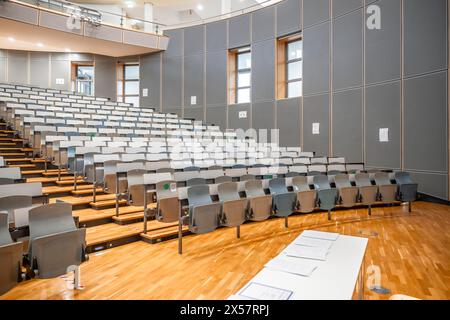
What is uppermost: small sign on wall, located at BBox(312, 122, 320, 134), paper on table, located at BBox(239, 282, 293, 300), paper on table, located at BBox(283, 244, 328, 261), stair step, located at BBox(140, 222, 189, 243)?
small sign on wall, located at BBox(312, 122, 320, 134)

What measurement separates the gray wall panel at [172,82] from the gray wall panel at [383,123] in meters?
4.33

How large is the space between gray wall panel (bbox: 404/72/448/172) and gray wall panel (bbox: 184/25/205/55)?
456 centimetres

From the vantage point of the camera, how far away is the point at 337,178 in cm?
359

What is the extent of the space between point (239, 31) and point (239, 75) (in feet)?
3.02

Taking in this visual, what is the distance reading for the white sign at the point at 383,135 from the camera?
15.5ft

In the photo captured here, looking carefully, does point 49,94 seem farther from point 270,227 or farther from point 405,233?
point 405,233

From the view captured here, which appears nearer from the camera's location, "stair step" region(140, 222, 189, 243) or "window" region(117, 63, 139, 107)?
"stair step" region(140, 222, 189, 243)

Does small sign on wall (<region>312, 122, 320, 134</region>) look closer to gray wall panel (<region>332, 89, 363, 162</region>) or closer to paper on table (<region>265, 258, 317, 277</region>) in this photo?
gray wall panel (<region>332, 89, 363, 162</region>)

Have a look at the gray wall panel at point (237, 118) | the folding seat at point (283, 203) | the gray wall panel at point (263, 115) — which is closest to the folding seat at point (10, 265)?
the folding seat at point (283, 203)

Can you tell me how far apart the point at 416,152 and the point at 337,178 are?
1621mm

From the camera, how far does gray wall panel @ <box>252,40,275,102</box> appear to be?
6328mm

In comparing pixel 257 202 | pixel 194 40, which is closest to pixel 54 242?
pixel 257 202

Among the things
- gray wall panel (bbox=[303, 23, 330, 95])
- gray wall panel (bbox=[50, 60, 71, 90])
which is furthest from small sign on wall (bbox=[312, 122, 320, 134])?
gray wall panel (bbox=[50, 60, 71, 90])

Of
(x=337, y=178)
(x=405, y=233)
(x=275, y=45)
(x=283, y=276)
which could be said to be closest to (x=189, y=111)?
(x=275, y=45)
